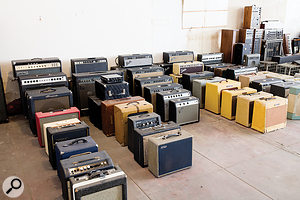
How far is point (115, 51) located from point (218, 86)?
223 cm

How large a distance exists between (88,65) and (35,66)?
2.88 feet

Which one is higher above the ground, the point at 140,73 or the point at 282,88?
the point at 140,73

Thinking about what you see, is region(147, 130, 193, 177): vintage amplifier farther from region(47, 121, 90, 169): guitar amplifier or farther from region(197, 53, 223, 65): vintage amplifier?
region(197, 53, 223, 65): vintage amplifier

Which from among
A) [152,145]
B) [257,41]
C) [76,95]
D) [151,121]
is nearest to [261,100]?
[151,121]

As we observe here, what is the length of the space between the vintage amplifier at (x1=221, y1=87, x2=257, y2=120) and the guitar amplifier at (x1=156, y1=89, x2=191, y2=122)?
0.62 metres

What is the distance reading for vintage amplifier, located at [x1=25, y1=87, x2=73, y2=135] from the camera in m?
3.78

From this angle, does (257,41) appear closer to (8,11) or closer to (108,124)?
(108,124)

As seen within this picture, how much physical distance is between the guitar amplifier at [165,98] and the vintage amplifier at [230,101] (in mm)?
622

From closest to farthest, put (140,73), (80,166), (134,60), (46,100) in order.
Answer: (80,166) < (46,100) < (140,73) < (134,60)

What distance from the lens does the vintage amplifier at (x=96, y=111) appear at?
4125mm

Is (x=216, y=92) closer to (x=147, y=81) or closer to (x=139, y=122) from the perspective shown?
(x=147, y=81)

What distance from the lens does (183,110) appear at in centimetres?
429

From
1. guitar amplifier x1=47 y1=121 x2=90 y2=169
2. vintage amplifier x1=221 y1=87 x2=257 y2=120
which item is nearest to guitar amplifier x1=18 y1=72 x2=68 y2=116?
guitar amplifier x1=47 y1=121 x2=90 y2=169

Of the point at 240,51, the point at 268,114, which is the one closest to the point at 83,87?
the point at 268,114
